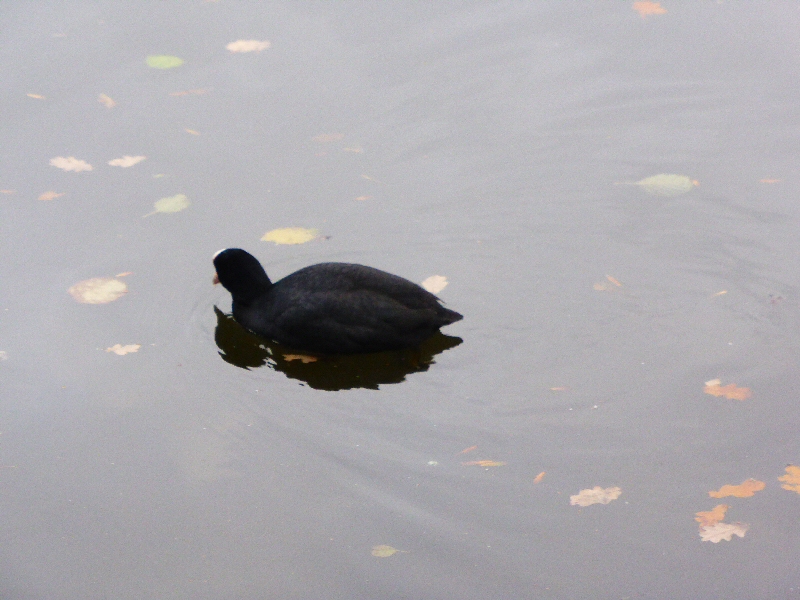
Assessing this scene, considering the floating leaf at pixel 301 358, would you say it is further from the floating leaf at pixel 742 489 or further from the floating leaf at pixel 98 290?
the floating leaf at pixel 742 489

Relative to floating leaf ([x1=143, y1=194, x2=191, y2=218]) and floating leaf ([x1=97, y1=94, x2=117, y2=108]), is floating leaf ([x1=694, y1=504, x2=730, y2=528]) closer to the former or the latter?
floating leaf ([x1=143, y1=194, x2=191, y2=218])

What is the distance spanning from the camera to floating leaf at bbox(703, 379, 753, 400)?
619 centimetres

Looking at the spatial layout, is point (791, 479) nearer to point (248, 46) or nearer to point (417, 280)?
point (417, 280)

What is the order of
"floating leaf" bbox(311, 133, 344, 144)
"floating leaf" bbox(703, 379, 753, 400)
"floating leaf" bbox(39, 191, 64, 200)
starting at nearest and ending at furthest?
"floating leaf" bbox(703, 379, 753, 400)
"floating leaf" bbox(39, 191, 64, 200)
"floating leaf" bbox(311, 133, 344, 144)

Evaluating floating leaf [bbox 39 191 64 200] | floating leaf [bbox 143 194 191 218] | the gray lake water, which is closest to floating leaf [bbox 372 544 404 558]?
→ the gray lake water

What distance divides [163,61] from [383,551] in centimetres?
748

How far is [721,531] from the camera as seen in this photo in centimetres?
520

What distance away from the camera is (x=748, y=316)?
6926 mm

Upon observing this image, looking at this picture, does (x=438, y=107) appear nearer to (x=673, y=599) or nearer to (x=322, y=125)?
(x=322, y=125)

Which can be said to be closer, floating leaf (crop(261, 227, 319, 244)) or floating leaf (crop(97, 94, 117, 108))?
floating leaf (crop(261, 227, 319, 244))

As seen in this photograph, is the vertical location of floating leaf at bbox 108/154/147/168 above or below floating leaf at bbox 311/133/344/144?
above

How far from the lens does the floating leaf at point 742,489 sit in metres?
5.42

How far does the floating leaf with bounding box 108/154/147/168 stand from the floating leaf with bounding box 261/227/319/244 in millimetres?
1912

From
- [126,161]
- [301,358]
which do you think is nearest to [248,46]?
[126,161]
